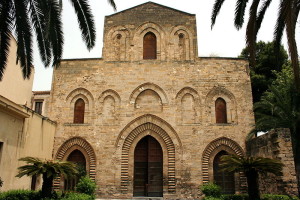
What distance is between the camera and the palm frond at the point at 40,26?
7.02 meters

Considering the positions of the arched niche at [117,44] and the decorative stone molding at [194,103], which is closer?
the decorative stone molding at [194,103]

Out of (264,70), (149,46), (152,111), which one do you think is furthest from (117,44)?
(264,70)

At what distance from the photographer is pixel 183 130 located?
580 inches

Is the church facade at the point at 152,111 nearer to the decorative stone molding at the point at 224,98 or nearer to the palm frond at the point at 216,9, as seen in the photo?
the decorative stone molding at the point at 224,98

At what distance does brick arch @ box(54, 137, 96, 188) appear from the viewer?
47.7 ft

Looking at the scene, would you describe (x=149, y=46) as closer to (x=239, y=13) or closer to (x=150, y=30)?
(x=150, y=30)

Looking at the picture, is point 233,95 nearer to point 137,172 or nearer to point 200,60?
point 200,60

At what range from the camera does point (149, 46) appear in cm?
1625

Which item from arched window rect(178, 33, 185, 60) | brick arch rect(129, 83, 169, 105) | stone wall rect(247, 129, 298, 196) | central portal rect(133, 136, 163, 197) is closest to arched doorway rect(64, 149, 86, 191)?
central portal rect(133, 136, 163, 197)

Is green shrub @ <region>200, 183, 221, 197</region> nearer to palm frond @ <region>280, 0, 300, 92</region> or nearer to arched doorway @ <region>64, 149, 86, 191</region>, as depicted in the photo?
arched doorway @ <region>64, 149, 86, 191</region>

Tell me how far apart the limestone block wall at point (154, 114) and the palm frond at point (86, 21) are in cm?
721

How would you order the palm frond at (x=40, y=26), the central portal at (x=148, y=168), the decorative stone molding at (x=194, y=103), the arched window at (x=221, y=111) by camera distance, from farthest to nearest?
the arched window at (x=221, y=111), the decorative stone molding at (x=194, y=103), the central portal at (x=148, y=168), the palm frond at (x=40, y=26)

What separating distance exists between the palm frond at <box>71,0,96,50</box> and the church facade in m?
7.20

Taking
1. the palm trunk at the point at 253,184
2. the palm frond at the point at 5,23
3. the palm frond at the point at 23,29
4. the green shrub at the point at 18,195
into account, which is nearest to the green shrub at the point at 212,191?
the palm trunk at the point at 253,184
